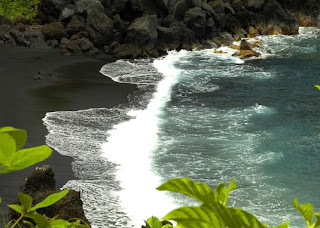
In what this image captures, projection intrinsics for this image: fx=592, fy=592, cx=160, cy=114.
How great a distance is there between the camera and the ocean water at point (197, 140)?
14125 mm

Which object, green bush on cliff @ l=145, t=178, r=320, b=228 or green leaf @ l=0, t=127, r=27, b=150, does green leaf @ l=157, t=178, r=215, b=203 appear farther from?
green leaf @ l=0, t=127, r=27, b=150

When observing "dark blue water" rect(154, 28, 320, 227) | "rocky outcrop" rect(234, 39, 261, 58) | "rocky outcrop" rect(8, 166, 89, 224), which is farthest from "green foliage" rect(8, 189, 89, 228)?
"rocky outcrop" rect(234, 39, 261, 58)

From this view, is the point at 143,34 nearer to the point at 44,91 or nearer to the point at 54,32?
the point at 54,32

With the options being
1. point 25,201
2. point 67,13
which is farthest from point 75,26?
point 25,201

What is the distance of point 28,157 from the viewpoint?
3.63ft

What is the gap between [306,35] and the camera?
132 ft

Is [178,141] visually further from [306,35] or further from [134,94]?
[306,35]

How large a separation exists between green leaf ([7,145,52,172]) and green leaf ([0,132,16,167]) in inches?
0.5

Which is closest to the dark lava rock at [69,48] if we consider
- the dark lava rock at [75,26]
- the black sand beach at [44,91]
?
the black sand beach at [44,91]

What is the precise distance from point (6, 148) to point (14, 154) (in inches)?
0.7

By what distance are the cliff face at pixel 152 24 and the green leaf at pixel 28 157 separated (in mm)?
31674

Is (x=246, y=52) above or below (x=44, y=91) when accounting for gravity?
below

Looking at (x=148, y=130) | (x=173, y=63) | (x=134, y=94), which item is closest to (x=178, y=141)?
(x=148, y=130)

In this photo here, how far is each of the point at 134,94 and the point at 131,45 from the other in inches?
384
